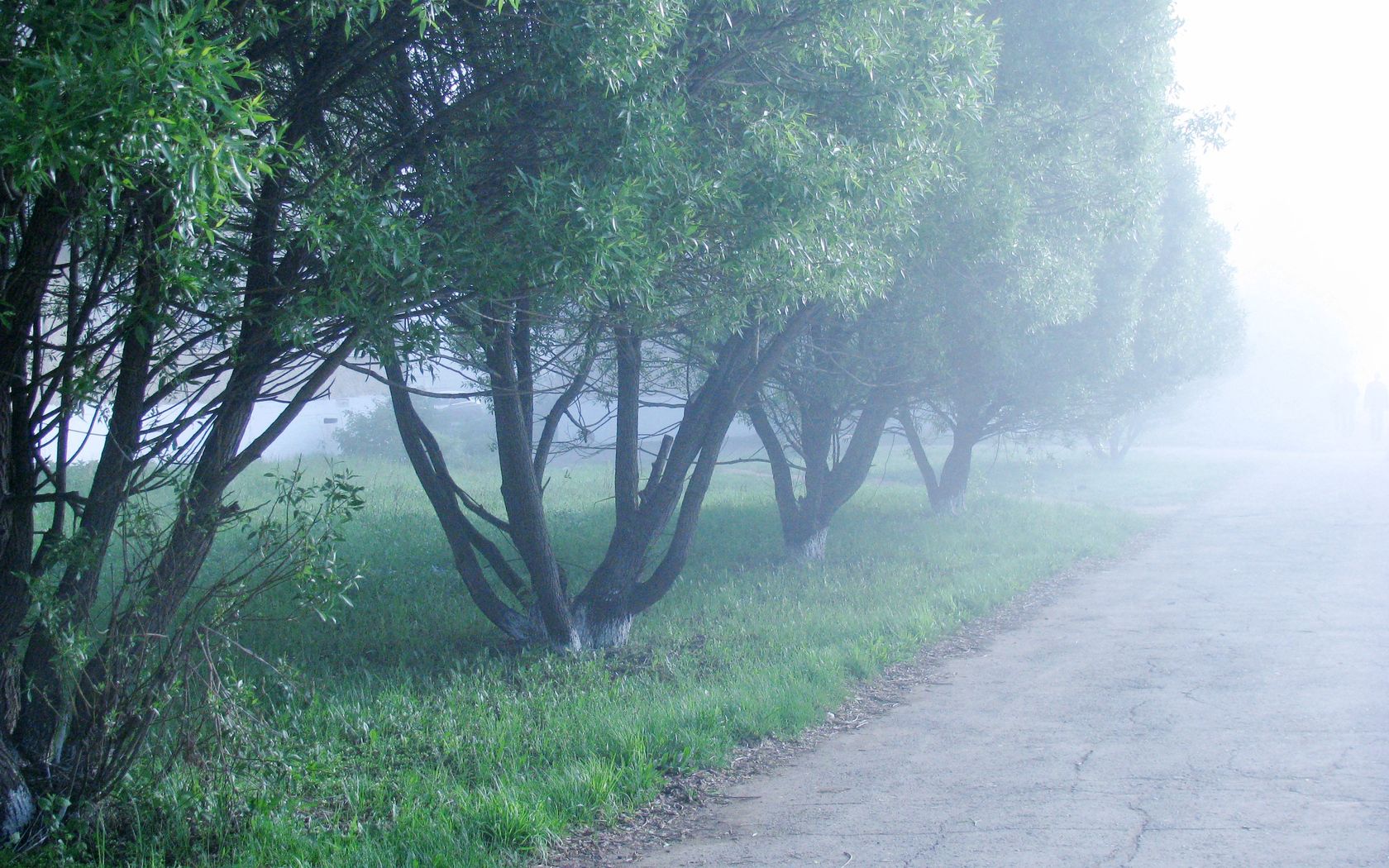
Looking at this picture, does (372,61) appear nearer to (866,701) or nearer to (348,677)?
(348,677)

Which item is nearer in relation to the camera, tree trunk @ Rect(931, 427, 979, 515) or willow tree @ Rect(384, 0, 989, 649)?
willow tree @ Rect(384, 0, 989, 649)

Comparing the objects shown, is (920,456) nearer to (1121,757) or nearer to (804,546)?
(804,546)

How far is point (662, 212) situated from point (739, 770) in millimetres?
3267

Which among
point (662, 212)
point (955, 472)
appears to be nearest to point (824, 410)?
point (955, 472)

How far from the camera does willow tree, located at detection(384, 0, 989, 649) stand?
19.8 ft

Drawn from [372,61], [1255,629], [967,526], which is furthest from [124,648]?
[967,526]

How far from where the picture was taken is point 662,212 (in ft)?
21.3

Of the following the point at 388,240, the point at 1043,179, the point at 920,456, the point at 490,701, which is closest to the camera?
the point at 388,240

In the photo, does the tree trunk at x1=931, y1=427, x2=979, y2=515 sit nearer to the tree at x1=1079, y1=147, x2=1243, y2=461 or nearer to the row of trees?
the tree at x1=1079, y1=147, x2=1243, y2=461

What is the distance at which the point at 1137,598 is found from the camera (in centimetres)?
1218

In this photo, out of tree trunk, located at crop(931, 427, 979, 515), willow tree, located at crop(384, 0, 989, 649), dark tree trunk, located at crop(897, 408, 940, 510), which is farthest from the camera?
tree trunk, located at crop(931, 427, 979, 515)

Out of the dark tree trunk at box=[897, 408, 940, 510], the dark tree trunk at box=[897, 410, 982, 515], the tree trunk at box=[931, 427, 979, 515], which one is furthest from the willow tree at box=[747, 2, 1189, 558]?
the tree trunk at box=[931, 427, 979, 515]

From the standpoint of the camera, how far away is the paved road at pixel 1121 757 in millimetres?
5012

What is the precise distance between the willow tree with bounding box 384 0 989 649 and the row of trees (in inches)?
1.1
